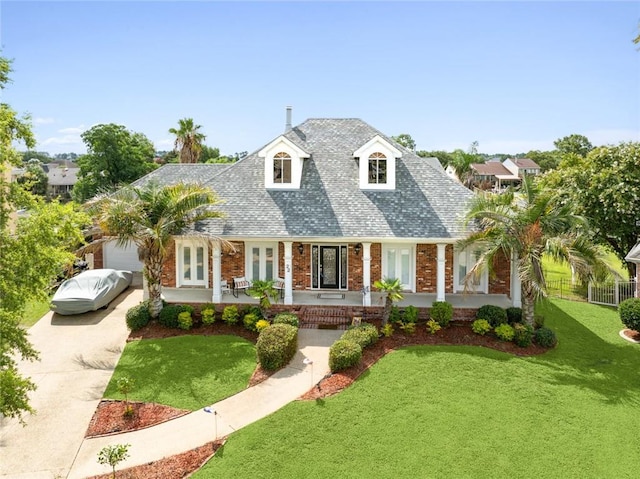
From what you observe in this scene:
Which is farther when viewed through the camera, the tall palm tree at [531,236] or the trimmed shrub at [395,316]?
the trimmed shrub at [395,316]

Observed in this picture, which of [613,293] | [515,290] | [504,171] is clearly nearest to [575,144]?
[504,171]

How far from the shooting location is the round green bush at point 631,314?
17.5 metres

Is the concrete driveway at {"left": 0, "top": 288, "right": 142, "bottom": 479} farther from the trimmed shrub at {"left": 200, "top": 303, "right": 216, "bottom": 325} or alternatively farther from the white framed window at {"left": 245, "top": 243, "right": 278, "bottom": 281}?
the white framed window at {"left": 245, "top": 243, "right": 278, "bottom": 281}

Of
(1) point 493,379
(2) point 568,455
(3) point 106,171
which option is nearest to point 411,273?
(1) point 493,379

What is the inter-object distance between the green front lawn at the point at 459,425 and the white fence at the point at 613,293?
28.3 ft

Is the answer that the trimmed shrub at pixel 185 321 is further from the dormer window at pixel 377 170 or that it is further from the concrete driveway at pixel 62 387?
the dormer window at pixel 377 170

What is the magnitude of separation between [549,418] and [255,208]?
551 inches

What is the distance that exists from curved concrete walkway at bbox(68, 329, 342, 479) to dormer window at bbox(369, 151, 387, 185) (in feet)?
31.6

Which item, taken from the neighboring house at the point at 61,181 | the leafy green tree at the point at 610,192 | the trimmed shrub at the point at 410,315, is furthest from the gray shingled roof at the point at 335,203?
the neighboring house at the point at 61,181

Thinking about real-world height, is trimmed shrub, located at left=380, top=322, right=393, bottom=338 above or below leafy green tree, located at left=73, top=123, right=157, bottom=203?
below

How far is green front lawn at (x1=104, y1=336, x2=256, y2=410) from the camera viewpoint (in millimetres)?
12891

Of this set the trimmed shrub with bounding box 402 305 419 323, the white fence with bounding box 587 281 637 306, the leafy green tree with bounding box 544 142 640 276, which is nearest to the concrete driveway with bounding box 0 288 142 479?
the trimmed shrub with bounding box 402 305 419 323

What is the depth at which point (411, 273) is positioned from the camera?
2045 cm

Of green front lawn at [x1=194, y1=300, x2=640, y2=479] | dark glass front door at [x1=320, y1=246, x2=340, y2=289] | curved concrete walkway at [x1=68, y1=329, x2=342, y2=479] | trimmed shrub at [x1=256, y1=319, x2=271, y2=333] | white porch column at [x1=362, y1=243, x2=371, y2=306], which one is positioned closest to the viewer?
green front lawn at [x1=194, y1=300, x2=640, y2=479]
